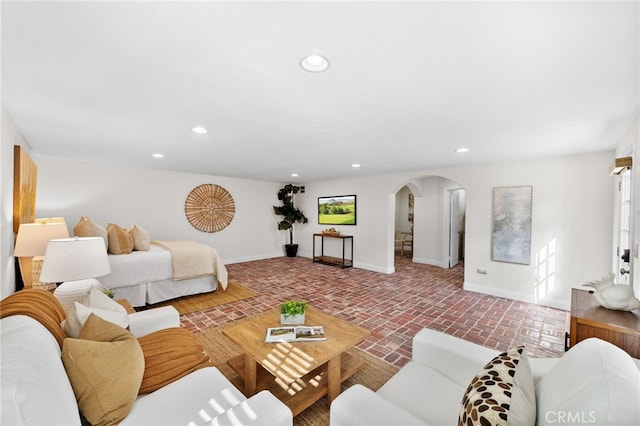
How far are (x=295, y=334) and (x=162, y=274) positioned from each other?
2.86m

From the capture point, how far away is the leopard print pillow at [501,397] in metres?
0.83

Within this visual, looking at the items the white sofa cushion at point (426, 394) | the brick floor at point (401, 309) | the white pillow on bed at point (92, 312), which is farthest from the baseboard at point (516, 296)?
the white pillow on bed at point (92, 312)

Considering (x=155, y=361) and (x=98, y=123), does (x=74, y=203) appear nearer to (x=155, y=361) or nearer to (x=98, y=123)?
(x=98, y=123)

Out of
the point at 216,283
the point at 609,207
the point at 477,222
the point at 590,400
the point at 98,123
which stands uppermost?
the point at 98,123

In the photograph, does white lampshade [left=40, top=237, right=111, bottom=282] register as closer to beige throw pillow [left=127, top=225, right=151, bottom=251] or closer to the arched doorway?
beige throw pillow [left=127, top=225, right=151, bottom=251]

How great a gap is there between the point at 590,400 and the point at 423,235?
20.8ft

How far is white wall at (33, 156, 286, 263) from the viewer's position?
4.37 meters

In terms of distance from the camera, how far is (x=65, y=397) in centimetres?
91

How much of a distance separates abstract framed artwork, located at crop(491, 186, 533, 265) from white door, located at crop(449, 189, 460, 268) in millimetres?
2127

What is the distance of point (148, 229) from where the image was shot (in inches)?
211

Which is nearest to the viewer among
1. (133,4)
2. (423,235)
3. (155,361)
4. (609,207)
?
(133,4)

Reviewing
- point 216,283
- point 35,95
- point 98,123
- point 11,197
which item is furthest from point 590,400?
point 216,283

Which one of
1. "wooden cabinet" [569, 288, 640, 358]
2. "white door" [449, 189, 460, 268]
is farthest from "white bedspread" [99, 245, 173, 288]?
"white door" [449, 189, 460, 268]

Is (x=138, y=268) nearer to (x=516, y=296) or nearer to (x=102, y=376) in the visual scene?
(x=102, y=376)
